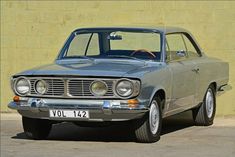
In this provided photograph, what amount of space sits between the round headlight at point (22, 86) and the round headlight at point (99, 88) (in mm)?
899

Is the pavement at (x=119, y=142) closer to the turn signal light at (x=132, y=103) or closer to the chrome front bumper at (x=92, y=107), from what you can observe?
the chrome front bumper at (x=92, y=107)

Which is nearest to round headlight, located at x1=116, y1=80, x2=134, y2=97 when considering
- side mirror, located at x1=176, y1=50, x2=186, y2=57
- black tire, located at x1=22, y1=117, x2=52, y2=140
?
black tire, located at x1=22, y1=117, x2=52, y2=140

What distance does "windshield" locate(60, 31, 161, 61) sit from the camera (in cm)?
949

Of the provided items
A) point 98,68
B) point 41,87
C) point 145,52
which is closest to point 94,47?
point 145,52

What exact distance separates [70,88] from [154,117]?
1164mm

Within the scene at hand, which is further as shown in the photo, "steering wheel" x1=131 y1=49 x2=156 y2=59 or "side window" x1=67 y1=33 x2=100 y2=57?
"side window" x1=67 y1=33 x2=100 y2=57

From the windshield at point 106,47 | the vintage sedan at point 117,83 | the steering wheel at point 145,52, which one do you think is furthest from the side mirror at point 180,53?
the steering wheel at point 145,52

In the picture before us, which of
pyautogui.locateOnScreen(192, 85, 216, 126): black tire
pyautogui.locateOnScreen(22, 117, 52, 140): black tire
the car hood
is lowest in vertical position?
pyautogui.locateOnScreen(192, 85, 216, 126): black tire

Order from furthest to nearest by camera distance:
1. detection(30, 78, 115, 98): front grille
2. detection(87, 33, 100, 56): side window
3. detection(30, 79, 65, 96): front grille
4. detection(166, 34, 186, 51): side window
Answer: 1. detection(166, 34, 186, 51): side window
2. detection(87, 33, 100, 56): side window
3. detection(30, 79, 65, 96): front grille
4. detection(30, 78, 115, 98): front grille

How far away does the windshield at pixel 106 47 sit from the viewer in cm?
949

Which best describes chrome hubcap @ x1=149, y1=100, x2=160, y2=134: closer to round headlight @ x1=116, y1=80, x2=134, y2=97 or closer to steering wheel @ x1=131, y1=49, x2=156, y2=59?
round headlight @ x1=116, y1=80, x2=134, y2=97

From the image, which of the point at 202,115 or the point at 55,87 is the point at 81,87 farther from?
the point at 202,115

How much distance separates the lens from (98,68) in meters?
8.66

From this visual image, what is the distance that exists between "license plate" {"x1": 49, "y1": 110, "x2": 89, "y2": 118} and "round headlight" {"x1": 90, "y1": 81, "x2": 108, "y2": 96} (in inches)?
10.9
